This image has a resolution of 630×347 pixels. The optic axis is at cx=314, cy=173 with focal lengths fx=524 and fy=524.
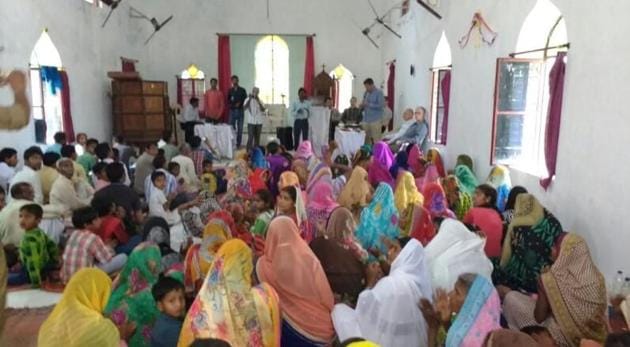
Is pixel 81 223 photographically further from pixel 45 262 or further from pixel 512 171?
pixel 512 171

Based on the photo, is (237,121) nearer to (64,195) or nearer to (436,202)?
(64,195)

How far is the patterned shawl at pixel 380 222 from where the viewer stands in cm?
393

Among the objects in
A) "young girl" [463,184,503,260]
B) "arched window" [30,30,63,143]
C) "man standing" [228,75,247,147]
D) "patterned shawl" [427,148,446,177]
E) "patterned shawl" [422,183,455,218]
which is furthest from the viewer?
"man standing" [228,75,247,147]

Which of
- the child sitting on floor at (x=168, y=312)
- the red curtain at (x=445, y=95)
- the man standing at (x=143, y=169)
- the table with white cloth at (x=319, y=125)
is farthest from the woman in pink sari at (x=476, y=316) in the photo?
the table with white cloth at (x=319, y=125)

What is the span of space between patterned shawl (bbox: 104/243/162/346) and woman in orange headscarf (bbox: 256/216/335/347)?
2.13 feet

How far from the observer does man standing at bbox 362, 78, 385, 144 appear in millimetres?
9703

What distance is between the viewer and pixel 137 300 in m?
2.67

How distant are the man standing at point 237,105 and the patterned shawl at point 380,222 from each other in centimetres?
734

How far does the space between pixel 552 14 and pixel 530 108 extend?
1.01 meters

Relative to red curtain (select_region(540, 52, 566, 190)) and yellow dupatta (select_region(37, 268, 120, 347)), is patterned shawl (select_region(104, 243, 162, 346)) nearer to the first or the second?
yellow dupatta (select_region(37, 268, 120, 347))

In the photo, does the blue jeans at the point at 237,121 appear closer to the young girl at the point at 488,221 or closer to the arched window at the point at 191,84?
the arched window at the point at 191,84

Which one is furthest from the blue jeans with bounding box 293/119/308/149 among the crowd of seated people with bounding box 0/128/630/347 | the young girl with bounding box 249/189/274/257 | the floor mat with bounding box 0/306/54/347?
the floor mat with bounding box 0/306/54/347

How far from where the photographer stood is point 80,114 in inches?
343

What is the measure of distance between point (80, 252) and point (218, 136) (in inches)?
253
